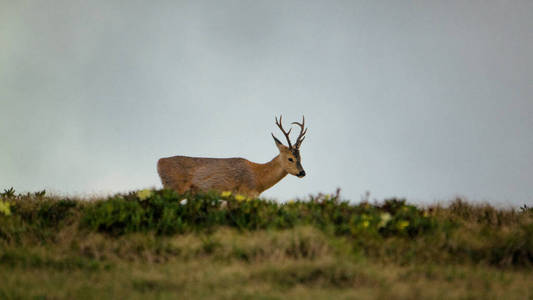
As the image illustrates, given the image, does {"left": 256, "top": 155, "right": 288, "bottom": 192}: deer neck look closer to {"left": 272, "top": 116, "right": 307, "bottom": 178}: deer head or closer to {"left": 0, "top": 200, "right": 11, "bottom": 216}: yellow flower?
{"left": 272, "top": 116, "right": 307, "bottom": 178}: deer head

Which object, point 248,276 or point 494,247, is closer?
point 248,276

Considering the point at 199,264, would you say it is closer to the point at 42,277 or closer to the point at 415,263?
the point at 42,277

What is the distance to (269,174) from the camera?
14.3 meters

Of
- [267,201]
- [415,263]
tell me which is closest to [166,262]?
[267,201]

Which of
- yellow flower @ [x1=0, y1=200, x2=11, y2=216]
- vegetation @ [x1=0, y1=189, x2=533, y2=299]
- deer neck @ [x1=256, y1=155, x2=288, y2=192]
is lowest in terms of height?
vegetation @ [x1=0, y1=189, x2=533, y2=299]

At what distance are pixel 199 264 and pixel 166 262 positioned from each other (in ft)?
2.42

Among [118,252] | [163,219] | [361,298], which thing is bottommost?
[361,298]

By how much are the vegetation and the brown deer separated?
2.49 m

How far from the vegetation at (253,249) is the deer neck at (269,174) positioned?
3.57 meters

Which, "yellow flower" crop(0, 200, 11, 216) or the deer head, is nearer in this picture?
"yellow flower" crop(0, 200, 11, 216)

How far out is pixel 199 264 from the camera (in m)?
7.61

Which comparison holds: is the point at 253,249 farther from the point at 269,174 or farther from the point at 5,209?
the point at 269,174

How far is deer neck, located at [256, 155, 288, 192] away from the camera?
14.2 metres

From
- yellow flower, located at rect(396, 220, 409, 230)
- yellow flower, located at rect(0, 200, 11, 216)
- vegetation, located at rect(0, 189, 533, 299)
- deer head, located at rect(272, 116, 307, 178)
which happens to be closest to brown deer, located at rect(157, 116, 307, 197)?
deer head, located at rect(272, 116, 307, 178)
